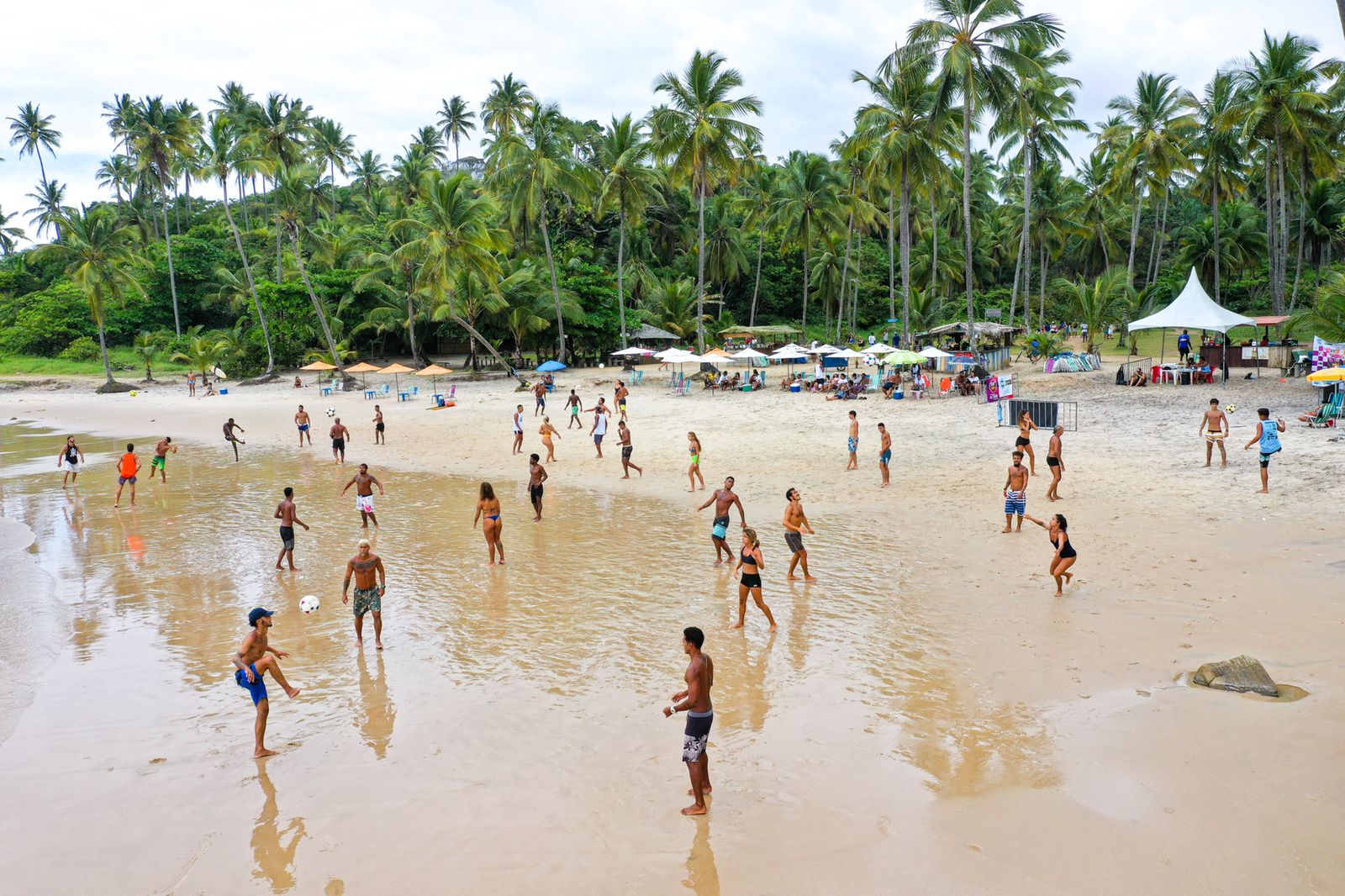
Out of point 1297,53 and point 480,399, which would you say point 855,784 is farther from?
point 1297,53

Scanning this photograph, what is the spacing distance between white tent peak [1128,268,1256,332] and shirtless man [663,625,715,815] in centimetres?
2624

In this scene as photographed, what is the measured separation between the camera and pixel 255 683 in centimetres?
710

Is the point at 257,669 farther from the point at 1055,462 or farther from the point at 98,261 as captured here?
the point at 98,261

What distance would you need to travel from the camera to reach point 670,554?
42.4 feet

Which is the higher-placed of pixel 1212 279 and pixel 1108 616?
pixel 1212 279

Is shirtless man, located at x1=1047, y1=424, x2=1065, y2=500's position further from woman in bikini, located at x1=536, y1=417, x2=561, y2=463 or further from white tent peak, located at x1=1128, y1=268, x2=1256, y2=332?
white tent peak, located at x1=1128, y1=268, x2=1256, y2=332

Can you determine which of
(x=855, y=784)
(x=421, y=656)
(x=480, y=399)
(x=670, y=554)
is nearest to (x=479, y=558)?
(x=670, y=554)

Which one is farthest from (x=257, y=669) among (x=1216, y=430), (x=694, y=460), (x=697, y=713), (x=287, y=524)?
(x=1216, y=430)

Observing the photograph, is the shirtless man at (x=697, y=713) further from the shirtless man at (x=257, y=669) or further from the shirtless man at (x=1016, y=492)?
the shirtless man at (x=1016, y=492)

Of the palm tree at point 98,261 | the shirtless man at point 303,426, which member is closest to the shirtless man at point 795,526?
the shirtless man at point 303,426

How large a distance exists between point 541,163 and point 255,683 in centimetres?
3387

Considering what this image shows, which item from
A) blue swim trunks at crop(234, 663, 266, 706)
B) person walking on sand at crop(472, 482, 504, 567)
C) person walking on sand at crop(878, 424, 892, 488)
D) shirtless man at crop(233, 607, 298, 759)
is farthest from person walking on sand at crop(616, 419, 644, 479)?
blue swim trunks at crop(234, 663, 266, 706)

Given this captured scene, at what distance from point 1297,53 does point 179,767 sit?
38.9 m

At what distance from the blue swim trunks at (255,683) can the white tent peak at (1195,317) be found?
27806mm
